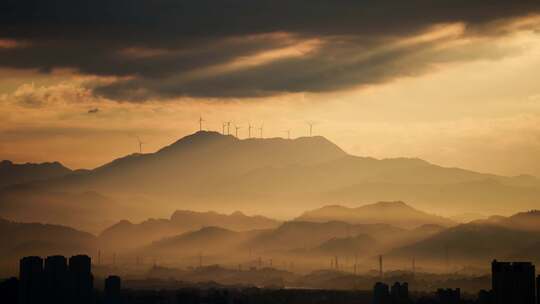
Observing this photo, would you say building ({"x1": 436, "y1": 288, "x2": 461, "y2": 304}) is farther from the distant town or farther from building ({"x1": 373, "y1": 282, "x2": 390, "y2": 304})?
building ({"x1": 373, "y1": 282, "x2": 390, "y2": 304})

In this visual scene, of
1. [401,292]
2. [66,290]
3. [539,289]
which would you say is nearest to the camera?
[539,289]

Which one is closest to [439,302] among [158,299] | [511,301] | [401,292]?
[401,292]

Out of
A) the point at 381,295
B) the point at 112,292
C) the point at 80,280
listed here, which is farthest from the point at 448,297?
the point at 80,280

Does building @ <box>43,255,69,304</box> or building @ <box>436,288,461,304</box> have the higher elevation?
building @ <box>43,255,69,304</box>

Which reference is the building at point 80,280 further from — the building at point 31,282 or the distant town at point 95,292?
the building at point 31,282

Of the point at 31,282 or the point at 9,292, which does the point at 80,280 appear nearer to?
the point at 31,282


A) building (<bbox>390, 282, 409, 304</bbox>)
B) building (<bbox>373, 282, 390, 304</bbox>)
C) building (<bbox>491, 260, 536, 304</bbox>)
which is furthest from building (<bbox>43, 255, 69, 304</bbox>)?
building (<bbox>491, 260, 536, 304</bbox>)

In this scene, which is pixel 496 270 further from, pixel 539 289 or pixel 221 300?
pixel 221 300
